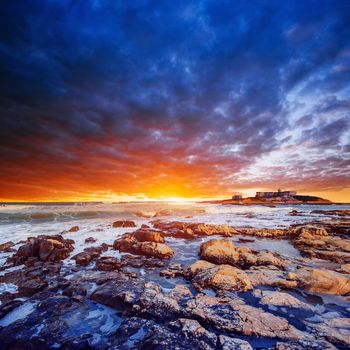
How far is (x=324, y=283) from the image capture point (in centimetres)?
761

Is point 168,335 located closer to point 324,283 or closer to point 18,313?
point 18,313

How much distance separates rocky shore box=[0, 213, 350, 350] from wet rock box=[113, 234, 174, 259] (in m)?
0.48

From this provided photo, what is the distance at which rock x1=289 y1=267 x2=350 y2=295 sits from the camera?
746cm

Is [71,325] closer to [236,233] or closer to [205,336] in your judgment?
[205,336]

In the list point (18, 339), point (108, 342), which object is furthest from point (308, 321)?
point (18, 339)

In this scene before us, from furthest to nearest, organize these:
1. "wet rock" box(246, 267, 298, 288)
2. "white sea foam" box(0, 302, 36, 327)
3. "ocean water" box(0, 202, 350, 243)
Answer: "ocean water" box(0, 202, 350, 243)
"wet rock" box(246, 267, 298, 288)
"white sea foam" box(0, 302, 36, 327)

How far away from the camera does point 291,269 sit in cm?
980

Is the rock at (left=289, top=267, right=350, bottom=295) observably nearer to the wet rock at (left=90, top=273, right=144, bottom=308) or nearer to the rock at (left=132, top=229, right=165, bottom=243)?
the wet rock at (left=90, top=273, right=144, bottom=308)

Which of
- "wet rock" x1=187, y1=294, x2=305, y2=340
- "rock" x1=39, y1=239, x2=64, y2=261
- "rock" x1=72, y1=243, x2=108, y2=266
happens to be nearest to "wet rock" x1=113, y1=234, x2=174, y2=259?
"rock" x1=72, y1=243, x2=108, y2=266

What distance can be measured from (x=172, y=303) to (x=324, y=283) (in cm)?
567

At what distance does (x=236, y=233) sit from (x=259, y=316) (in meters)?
15.1

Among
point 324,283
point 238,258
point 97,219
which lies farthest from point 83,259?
point 97,219

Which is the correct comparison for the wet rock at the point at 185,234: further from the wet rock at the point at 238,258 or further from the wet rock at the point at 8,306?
the wet rock at the point at 8,306

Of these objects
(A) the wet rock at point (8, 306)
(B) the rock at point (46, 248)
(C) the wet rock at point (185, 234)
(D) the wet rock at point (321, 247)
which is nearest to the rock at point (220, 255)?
(D) the wet rock at point (321, 247)
